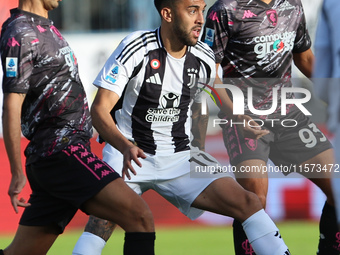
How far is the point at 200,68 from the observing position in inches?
200

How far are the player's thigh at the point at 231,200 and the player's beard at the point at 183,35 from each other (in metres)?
0.98

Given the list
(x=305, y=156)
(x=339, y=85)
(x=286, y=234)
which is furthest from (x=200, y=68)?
(x=286, y=234)

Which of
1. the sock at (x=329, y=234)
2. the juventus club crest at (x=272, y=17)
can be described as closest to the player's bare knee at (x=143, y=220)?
the sock at (x=329, y=234)

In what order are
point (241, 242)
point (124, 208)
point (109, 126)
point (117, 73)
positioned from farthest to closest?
point (241, 242)
point (117, 73)
point (109, 126)
point (124, 208)

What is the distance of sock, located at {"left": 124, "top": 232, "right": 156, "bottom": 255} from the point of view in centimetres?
403

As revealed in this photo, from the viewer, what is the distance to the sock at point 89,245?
16.2 ft

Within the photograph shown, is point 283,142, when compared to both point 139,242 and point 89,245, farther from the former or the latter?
point 139,242

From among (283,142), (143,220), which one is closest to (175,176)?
(143,220)

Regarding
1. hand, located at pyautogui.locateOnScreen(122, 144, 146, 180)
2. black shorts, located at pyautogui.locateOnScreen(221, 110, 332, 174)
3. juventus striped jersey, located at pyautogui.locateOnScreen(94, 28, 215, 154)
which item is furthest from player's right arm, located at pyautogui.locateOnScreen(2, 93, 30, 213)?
black shorts, located at pyautogui.locateOnScreen(221, 110, 332, 174)

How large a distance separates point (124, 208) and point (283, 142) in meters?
1.96

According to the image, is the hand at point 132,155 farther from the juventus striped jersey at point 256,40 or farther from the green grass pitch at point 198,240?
the green grass pitch at point 198,240

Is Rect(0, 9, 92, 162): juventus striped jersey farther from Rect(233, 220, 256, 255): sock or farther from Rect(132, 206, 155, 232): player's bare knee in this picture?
Rect(233, 220, 256, 255): sock

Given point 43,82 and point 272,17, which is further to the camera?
point 272,17

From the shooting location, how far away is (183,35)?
16.2 ft
